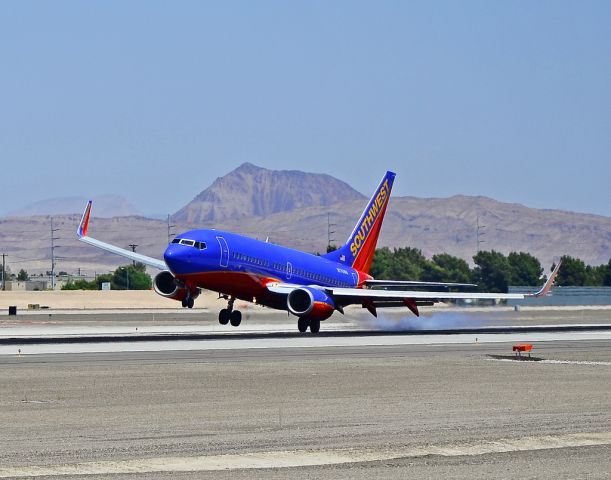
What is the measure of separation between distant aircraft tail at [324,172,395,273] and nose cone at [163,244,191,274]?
49.6 ft

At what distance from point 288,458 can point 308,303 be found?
4311 centimetres

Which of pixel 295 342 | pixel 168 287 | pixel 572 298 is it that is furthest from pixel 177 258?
pixel 572 298

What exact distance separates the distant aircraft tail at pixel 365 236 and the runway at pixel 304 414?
27.6 metres

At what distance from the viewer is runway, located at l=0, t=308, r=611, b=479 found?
20.9 metres

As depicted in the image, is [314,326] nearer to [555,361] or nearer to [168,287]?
[168,287]

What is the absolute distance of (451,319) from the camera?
73.4 meters

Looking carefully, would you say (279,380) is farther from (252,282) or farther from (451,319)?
(451,319)

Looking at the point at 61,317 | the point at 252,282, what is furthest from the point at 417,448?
the point at 61,317

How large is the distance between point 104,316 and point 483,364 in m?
60.6

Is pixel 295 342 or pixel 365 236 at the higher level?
pixel 365 236

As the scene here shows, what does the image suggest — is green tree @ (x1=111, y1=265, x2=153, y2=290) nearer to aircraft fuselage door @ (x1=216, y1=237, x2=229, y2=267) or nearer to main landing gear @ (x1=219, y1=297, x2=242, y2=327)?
main landing gear @ (x1=219, y1=297, x2=242, y2=327)

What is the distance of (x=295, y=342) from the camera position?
5569cm

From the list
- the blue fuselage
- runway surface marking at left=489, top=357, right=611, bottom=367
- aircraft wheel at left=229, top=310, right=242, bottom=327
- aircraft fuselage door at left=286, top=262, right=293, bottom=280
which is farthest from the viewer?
aircraft fuselage door at left=286, top=262, right=293, bottom=280

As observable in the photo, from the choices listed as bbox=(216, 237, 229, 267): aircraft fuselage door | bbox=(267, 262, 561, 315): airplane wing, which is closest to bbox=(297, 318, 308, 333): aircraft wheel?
bbox=(267, 262, 561, 315): airplane wing
